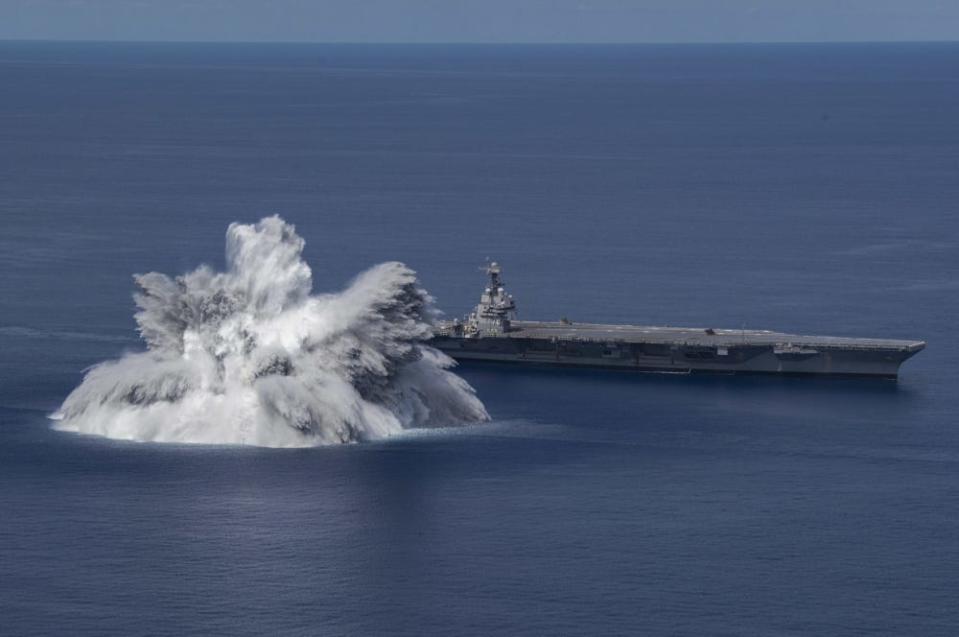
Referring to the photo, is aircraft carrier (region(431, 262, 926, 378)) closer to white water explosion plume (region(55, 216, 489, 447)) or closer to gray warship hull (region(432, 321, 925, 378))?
gray warship hull (region(432, 321, 925, 378))

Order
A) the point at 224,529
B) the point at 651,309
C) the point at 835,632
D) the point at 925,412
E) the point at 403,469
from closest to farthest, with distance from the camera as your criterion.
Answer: the point at 835,632 < the point at 224,529 < the point at 403,469 < the point at 925,412 < the point at 651,309

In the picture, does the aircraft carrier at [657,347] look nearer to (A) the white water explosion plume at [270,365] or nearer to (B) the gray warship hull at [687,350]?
(B) the gray warship hull at [687,350]

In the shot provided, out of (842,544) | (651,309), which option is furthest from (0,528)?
(651,309)

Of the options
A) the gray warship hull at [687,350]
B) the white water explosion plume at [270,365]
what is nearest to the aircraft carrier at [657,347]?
the gray warship hull at [687,350]

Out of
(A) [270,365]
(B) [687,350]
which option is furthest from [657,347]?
(A) [270,365]

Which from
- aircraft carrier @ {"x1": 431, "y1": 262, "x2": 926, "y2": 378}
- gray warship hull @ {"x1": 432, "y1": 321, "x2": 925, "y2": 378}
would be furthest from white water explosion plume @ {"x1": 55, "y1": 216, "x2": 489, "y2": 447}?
gray warship hull @ {"x1": 432, "y1": 321, "x2": 925, "y2": 378}

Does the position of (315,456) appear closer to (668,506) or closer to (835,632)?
(668,506)
